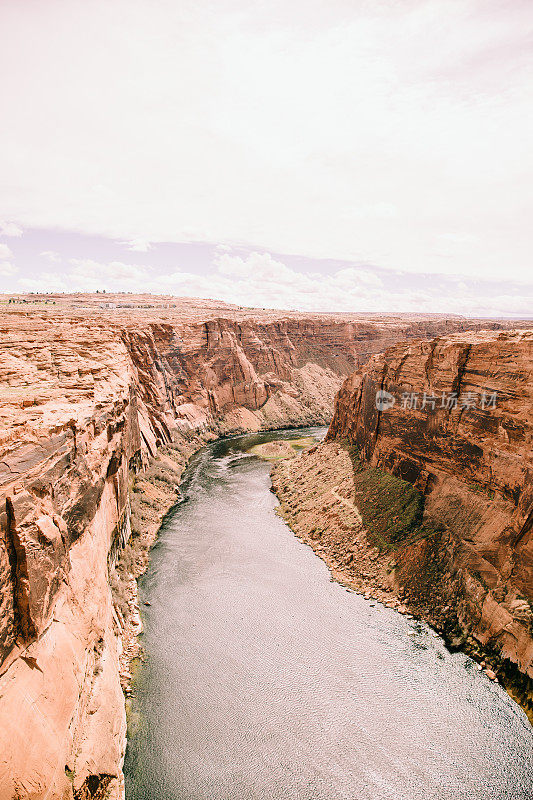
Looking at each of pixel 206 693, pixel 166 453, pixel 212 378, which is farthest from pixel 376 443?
pixel 212 378

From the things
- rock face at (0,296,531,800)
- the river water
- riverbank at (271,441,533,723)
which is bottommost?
the river water

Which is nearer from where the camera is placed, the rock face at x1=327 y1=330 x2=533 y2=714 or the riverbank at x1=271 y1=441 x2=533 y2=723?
the rock face at x1=327 y1=330 x2=533 y2=714

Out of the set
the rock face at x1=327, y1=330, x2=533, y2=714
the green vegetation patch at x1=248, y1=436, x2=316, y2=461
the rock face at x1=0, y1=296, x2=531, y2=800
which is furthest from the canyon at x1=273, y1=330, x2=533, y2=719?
the green vegetation patch at x1=248, y1=436, x2=316, y2=461

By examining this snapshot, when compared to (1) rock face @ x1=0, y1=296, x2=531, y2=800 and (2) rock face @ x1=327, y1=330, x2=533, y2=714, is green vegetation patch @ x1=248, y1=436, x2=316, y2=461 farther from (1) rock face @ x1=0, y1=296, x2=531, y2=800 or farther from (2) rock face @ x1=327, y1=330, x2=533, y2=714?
(2) rock face @ x1=327, y1=330, x2=533, y2=714

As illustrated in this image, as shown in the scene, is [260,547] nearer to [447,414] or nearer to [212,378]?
[447,414]

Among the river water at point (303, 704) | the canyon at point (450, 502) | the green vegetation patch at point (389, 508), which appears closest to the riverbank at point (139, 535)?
the river water at point (303, 704)

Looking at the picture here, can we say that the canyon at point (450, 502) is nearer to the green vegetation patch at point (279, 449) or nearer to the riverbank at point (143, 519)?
the riverbank at point (143, 519)
